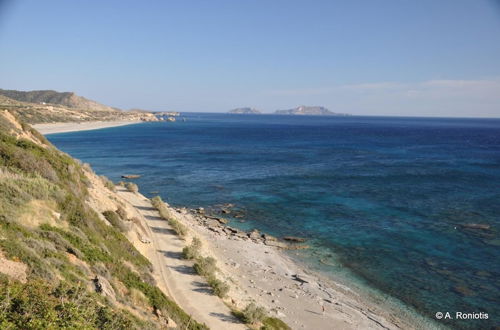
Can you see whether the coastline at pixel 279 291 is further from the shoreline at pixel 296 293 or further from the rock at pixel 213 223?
the rock at pixel 213 223

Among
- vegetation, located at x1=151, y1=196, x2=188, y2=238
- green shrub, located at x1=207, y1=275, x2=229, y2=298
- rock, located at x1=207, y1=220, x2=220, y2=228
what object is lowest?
rock, located at x1=207, y1=220, x2=220, y2=228

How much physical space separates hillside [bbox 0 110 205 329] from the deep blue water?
1610 centimetres

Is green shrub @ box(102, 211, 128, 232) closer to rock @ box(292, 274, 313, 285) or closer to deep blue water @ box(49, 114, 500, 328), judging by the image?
rock @ box(292, 274, 313, 285)

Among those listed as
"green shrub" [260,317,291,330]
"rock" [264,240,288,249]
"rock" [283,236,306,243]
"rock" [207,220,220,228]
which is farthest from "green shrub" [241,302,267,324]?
"rock" [207,220,220,228]

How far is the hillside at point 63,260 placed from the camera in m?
8.66

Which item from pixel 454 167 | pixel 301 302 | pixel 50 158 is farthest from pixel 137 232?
pixel 454 167

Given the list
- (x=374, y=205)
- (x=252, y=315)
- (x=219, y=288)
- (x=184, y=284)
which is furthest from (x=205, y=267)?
(x=374, y=205)

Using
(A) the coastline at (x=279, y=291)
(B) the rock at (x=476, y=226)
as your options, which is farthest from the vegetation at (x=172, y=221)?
(B) the rock at (x=476, y=226)

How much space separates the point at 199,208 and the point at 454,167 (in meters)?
55.6

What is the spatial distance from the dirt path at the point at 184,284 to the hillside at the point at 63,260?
3.98 feet

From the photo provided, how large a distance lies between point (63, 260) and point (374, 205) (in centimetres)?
3780

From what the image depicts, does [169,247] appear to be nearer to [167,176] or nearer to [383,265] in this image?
[383,265]

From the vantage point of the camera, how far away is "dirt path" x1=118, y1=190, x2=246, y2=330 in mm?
15795

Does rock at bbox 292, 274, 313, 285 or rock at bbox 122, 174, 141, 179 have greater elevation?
rock at bbox 122, 174, 141, 179
